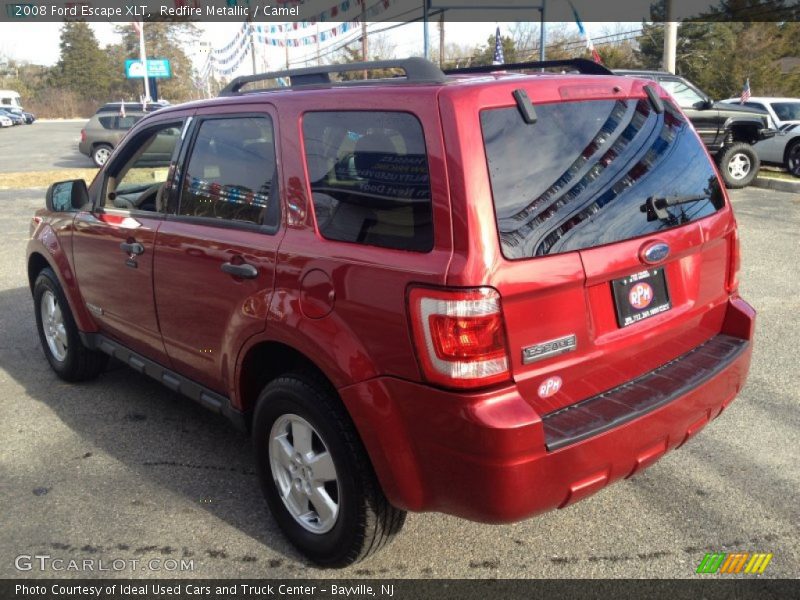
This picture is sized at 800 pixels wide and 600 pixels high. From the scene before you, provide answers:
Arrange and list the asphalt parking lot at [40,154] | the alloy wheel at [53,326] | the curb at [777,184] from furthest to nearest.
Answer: the asphalt parking lot at [40,154], the curb at [777,184], the alloy wheel at [53,326]

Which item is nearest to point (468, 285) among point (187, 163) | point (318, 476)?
point (318, 476)

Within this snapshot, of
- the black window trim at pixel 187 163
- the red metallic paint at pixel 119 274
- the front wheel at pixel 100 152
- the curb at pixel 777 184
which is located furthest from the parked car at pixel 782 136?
the front wheel at pixel 100 152

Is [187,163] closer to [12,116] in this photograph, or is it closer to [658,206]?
[658,206]

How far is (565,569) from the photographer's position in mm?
2777

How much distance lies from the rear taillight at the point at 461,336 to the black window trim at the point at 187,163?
885 millimetres

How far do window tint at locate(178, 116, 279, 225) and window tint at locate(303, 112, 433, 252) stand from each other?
0.90 feet

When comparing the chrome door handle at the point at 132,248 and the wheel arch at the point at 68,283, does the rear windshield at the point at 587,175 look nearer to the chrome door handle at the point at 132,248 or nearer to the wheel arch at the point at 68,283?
the chrome door handle at the point at 132,248

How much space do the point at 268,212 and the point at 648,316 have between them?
61.2 inches

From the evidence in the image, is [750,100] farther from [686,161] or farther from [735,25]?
[735,25]

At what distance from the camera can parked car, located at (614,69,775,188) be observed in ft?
43.4

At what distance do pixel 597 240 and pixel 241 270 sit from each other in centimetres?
142

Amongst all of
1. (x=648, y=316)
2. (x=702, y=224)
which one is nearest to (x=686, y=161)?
(x=702, y=224)

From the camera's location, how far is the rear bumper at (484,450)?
217 cm

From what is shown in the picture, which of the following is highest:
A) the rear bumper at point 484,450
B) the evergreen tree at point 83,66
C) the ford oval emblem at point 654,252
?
the evergreen tree at point 83,66
